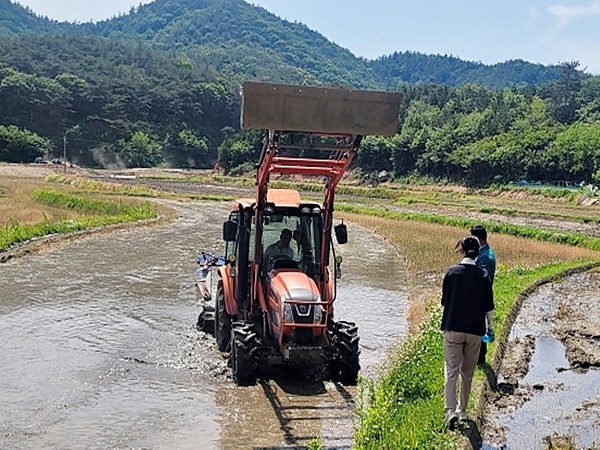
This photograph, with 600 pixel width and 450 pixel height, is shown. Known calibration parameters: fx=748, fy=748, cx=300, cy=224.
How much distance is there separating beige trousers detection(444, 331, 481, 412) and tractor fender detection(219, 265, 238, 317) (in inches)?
143

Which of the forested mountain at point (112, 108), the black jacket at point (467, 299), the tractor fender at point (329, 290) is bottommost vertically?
the tractor fender at point (329, 290)

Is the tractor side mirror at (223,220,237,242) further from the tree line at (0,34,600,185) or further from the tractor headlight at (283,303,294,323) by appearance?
the tree line at (0,34,600,185)

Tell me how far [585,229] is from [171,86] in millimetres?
114014

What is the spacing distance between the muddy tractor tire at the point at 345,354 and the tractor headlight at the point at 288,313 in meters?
0.85

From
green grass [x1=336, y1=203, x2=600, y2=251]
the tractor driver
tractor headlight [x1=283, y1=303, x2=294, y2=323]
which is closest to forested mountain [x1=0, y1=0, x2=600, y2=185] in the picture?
green grass [x1=336, y1=203, x2=600, y2=251]

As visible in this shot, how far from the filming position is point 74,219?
2977 centimetres

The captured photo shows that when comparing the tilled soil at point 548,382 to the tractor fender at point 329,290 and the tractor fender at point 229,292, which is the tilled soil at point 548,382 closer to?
the tractor fender at point 329,290

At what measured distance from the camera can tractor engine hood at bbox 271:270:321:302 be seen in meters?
8.04

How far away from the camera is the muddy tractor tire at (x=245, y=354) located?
27.4 ft

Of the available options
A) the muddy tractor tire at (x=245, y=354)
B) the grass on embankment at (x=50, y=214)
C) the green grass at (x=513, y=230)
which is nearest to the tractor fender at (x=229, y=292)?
the muddy tractor tire at (x=245, y=354)

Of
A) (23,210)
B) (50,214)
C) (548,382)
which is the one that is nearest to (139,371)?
(548,382)

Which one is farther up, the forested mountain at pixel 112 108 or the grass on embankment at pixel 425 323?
the forested mountain at pixel 112 108

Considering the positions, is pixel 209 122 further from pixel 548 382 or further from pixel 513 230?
pixel 548 382

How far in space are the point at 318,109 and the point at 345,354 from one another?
311cm
